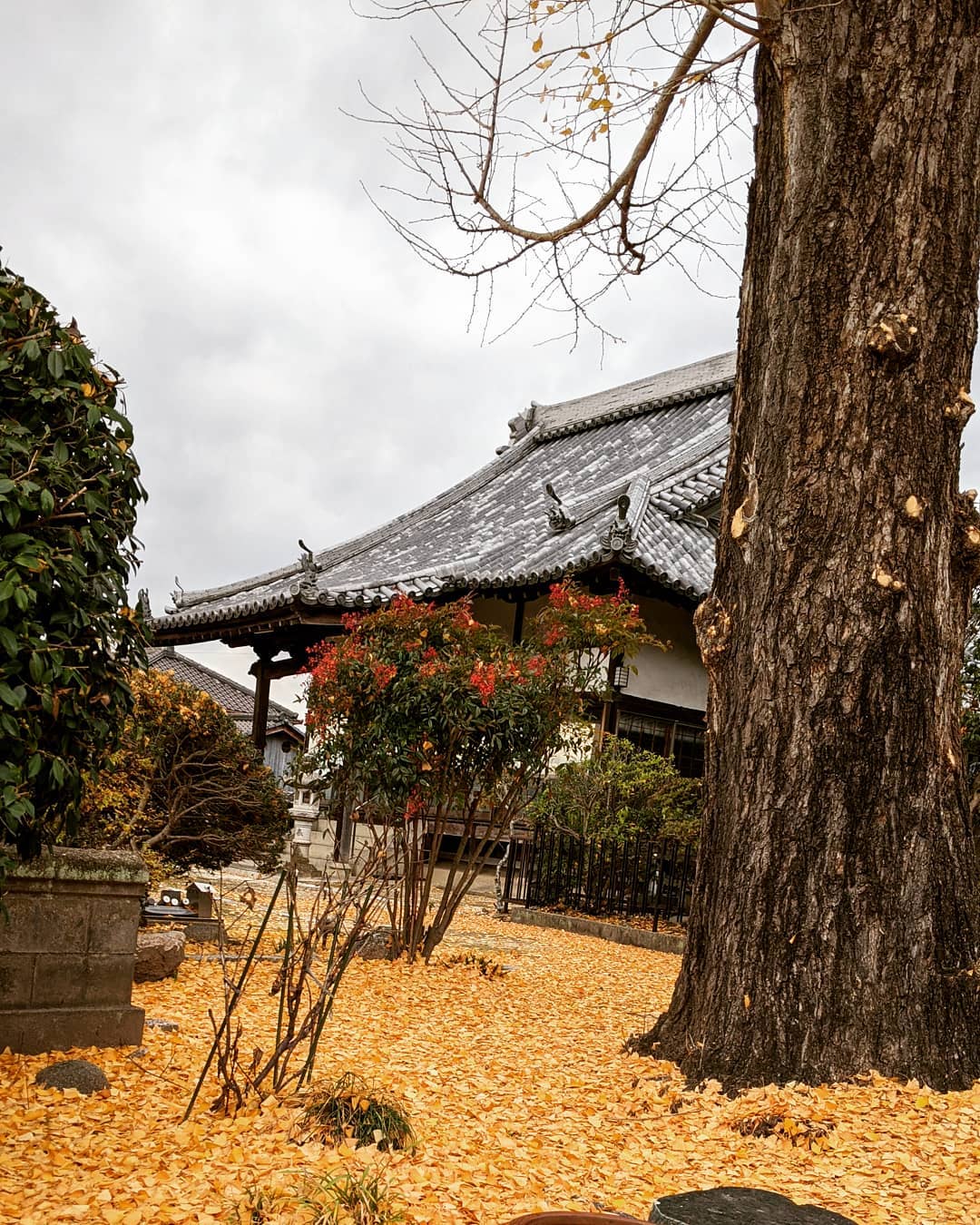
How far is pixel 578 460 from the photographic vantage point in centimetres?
1966

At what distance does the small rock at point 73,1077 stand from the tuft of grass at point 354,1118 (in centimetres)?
82

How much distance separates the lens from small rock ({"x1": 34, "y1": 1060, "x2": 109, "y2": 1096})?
3.94 meters

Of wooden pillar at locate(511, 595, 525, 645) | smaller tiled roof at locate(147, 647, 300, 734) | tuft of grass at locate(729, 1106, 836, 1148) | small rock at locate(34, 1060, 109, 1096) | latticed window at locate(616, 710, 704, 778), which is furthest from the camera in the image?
smaller tiled roof at locate(147, 647, 300, 734)

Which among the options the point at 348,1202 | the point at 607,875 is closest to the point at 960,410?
the point at 348,1202

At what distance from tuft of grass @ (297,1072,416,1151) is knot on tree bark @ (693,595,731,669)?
2.25 metres

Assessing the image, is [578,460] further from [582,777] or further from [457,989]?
[457,989]

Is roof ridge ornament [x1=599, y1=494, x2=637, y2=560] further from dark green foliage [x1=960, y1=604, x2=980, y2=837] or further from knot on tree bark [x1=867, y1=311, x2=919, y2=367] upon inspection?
knot on tree bark [x1=867, y1=311, x2=919, y2=367]

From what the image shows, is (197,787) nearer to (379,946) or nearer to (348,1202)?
(379,946)

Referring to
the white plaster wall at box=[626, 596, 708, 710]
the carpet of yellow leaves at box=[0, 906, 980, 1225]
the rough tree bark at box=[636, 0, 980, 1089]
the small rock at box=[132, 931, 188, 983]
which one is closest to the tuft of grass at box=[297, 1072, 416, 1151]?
the carpet of yellow leaves at box=[0, 906, 980, 1225]

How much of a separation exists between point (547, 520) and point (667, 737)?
12.1 ft

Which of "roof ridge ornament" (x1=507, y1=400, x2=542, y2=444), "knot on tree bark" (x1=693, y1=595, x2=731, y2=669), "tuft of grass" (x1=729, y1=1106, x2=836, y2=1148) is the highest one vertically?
"roof ridge ornament" (x1=507, y1=400, x2=542, y2=444)

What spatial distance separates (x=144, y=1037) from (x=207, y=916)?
3.01 m

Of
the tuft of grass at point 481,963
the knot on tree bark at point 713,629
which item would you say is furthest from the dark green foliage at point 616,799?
the knot on tree bark at point 713,629

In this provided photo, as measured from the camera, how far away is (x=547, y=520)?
16.1 meters
